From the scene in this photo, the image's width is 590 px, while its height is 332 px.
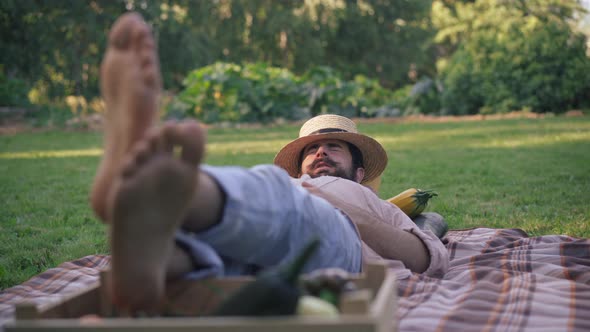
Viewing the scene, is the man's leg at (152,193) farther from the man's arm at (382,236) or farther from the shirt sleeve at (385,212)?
the shirt sleeve at (385,212)

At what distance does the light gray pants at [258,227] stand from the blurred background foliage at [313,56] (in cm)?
1325

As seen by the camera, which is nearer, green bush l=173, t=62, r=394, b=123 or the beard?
the beard

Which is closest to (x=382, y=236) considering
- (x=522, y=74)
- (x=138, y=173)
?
(x=138, y=173)

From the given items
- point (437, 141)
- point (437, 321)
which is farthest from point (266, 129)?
point (437, 321)

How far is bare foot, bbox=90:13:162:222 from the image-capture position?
1702mm

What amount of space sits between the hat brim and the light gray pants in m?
1.65

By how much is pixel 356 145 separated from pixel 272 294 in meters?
2.83

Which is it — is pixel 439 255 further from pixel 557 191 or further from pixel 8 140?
pixel 8 140

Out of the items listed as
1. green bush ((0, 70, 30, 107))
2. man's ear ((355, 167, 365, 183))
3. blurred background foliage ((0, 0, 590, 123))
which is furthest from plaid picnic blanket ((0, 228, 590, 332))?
green bush ((0, 70, 30, 107))

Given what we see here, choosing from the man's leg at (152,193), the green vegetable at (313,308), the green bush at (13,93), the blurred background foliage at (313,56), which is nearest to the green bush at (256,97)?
the blurred background foliage at (313,56)

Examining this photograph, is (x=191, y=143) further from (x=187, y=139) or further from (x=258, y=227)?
(x=258, y=227)

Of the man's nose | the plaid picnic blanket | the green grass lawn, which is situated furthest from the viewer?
the green grass lawn

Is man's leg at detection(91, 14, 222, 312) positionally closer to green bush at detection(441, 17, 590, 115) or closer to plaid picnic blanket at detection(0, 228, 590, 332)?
plaid picnic blanket at detection(0, 228, 590, 332)

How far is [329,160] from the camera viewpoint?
406cm
